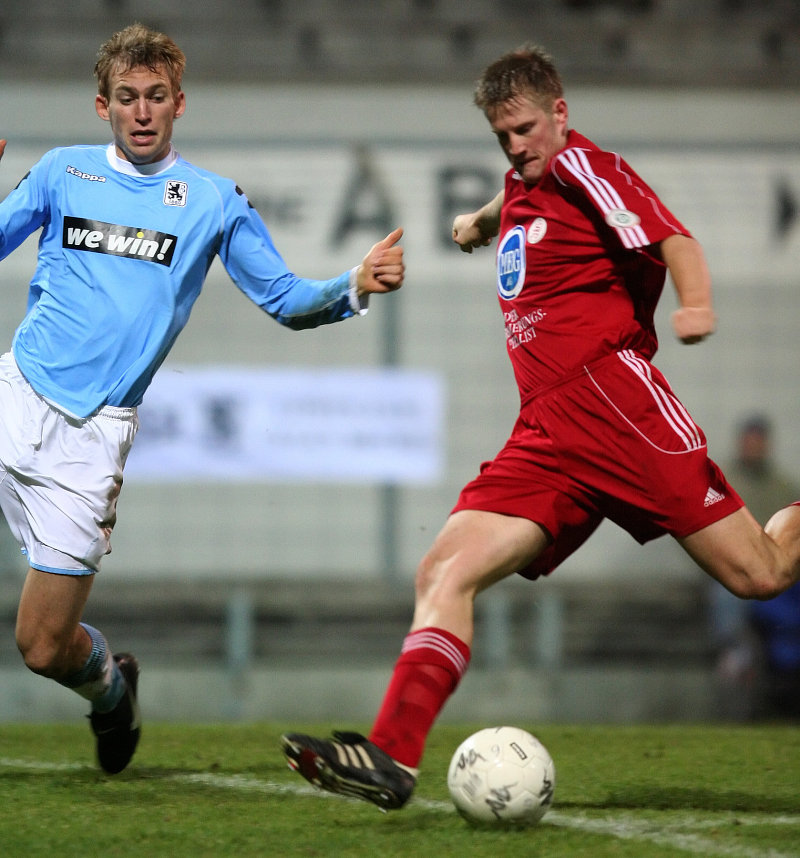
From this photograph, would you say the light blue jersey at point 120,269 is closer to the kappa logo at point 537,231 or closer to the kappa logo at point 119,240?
the kappa logo at point 119,240

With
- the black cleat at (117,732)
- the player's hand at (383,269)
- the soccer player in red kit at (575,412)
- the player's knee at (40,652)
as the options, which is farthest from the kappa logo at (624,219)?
the black cleat at (117,732)

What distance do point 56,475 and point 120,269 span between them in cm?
61

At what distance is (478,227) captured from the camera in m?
4.14

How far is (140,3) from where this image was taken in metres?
12.1

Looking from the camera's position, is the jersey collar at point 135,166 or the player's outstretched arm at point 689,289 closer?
the player's outstretched arm at point 689,289

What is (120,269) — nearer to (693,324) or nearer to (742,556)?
(693,324)

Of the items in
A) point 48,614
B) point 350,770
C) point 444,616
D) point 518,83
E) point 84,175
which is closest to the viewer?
point 350,770

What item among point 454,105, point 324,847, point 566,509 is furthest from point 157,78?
point 454,105

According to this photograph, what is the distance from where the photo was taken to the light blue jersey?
3865 mm

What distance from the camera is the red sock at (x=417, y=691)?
3199mm

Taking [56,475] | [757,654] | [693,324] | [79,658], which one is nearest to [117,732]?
[79,658]

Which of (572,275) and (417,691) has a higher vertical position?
(572,275)

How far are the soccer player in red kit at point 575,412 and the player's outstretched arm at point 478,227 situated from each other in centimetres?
30

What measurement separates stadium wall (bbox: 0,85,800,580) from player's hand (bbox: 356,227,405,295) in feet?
14.8
